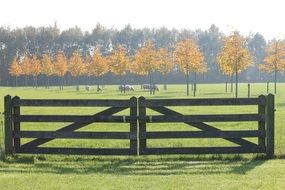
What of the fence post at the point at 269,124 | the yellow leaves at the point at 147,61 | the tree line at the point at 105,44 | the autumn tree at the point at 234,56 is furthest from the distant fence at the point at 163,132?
the tree line at the point at 105,44

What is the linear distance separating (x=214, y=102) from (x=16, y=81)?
349ft

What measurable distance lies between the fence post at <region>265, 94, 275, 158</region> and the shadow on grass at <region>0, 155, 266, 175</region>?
36 cm

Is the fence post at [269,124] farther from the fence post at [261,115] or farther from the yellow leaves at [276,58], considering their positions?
the yellow leaves at [276,58]

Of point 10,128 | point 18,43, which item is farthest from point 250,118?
point 18,43

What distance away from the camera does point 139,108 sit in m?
11.6

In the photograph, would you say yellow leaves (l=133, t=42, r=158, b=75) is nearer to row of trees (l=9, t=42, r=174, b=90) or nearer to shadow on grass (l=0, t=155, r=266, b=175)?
row of trees (l=9, t=42, r=174, b=90)

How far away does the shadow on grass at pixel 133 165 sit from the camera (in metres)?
9.97

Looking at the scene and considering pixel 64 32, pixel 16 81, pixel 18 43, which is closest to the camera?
pixel 16 81

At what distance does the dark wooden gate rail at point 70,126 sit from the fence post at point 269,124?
10.6 feet

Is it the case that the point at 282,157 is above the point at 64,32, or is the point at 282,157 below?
below

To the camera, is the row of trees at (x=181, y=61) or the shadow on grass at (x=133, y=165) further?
the row of trees at (x=181, y=61)

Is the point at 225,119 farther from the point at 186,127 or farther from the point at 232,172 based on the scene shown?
the point at 186,127

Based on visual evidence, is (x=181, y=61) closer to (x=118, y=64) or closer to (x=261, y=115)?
(x=118, y=64)

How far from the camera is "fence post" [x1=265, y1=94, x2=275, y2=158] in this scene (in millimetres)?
11547
